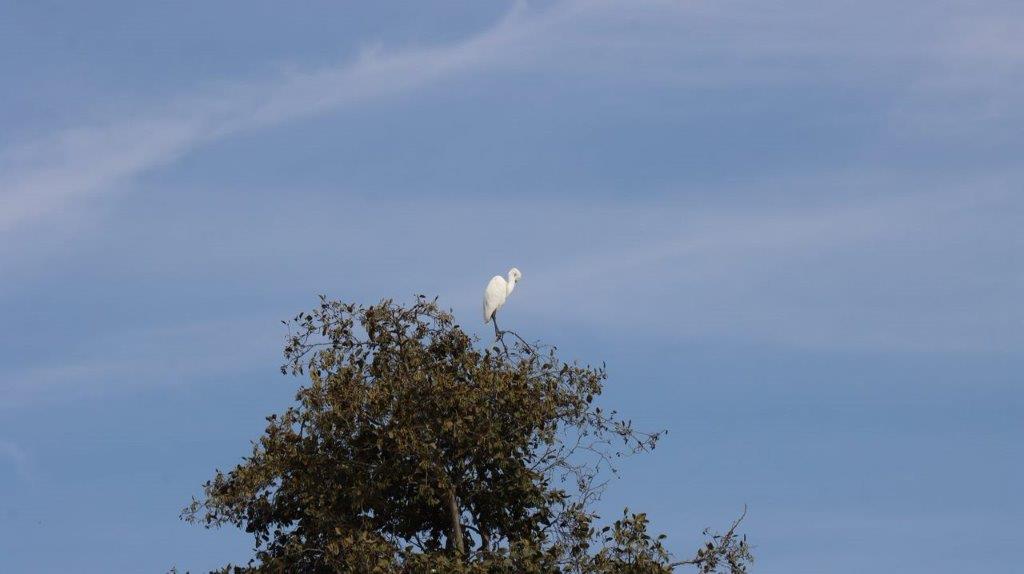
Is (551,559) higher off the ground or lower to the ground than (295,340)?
lower

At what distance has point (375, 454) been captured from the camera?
992 inches

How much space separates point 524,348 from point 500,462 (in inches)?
71.0

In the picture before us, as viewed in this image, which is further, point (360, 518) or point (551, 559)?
point (360, 518)

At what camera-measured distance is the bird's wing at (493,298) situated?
32.9m

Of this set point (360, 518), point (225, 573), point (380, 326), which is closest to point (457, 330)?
Result: point (380, 326)

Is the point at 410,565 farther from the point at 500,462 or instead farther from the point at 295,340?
the point at 295,340

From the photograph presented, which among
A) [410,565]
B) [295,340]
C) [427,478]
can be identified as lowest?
[410,565]

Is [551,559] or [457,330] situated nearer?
[551,559]

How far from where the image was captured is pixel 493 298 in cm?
3291

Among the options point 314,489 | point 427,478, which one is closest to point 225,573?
point 314,489

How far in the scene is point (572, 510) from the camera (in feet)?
80.4

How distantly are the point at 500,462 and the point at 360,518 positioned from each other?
2.15 metres

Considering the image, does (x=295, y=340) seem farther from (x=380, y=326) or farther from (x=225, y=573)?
(x=225, y=573)

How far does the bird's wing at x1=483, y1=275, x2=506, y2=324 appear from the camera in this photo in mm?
32875
